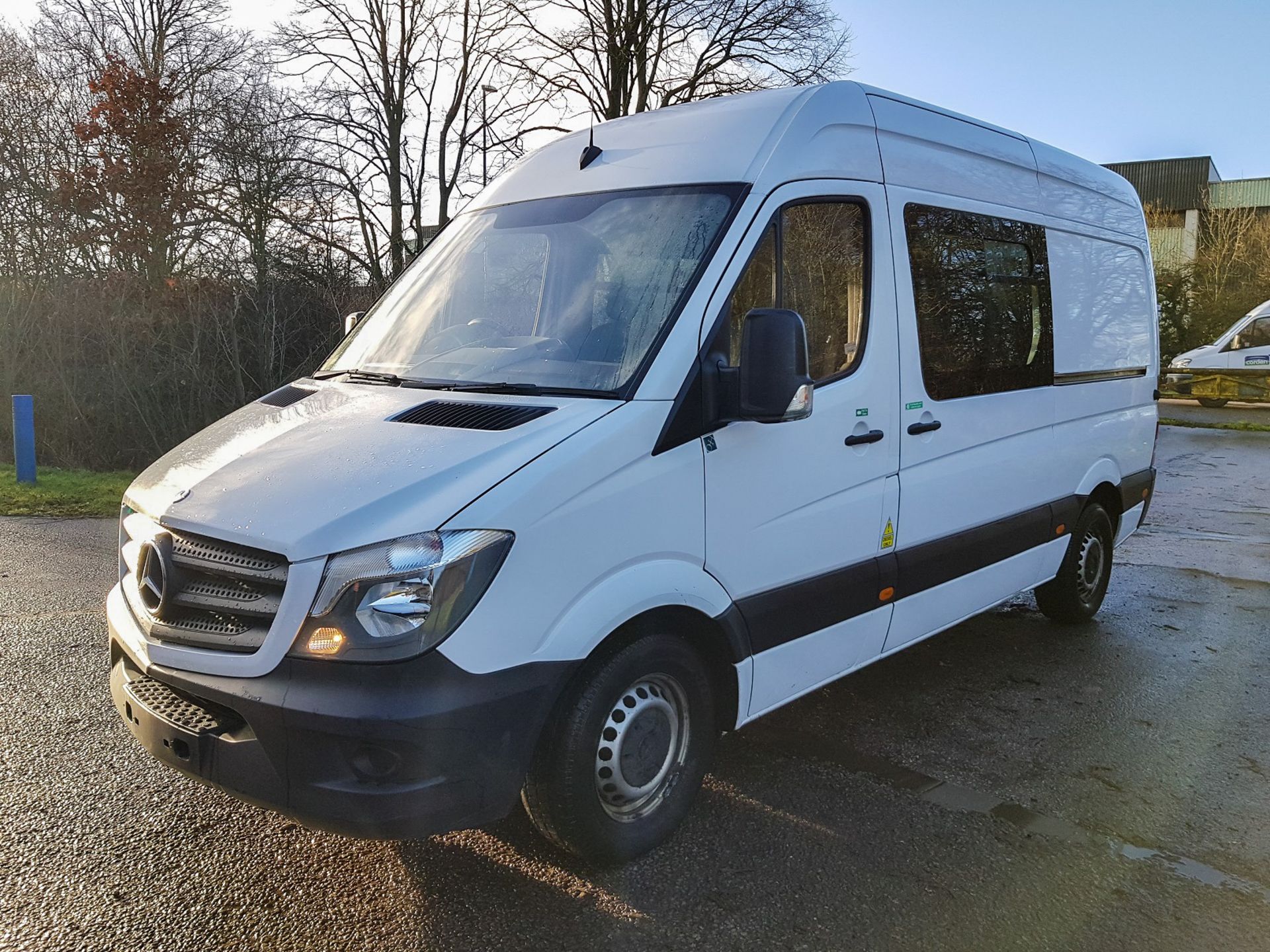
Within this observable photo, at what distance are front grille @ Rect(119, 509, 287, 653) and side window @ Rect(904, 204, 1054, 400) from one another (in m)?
2.78

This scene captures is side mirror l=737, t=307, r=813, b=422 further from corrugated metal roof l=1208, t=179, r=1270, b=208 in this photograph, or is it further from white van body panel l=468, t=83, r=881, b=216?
corrugated metal roof l=1208, t=179, r=1270, b=208

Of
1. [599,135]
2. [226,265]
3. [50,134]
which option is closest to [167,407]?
[226,265]

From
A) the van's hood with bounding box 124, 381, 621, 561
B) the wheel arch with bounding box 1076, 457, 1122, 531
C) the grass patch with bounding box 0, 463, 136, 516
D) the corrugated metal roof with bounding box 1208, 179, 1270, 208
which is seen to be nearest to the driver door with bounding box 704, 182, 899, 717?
the van's hood with bounding box 124, 381, 621, 561

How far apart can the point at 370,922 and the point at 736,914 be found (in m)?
1.07

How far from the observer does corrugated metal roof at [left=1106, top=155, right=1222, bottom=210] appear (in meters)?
49.7

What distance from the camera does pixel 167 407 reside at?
1752cm

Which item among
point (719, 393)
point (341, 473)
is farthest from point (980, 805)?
point (341, 473)


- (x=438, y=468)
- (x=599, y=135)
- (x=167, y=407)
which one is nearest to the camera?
(x=438, y=468)

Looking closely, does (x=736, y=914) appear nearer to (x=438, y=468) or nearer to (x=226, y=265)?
(x=438, y=468)

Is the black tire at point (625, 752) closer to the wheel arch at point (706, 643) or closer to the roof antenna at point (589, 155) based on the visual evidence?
the wheel arch at point (706, 643)

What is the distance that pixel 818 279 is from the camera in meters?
3.85

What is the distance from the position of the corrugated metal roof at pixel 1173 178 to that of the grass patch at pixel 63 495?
49770mm

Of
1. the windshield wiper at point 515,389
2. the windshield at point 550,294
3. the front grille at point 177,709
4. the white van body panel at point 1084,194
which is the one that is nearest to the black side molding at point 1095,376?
the white van body panel at point 1084,194

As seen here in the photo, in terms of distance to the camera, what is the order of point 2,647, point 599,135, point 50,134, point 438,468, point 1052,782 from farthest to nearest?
point 50,134, point 2,647, point 599,135, point 1052,782, point 438,468
